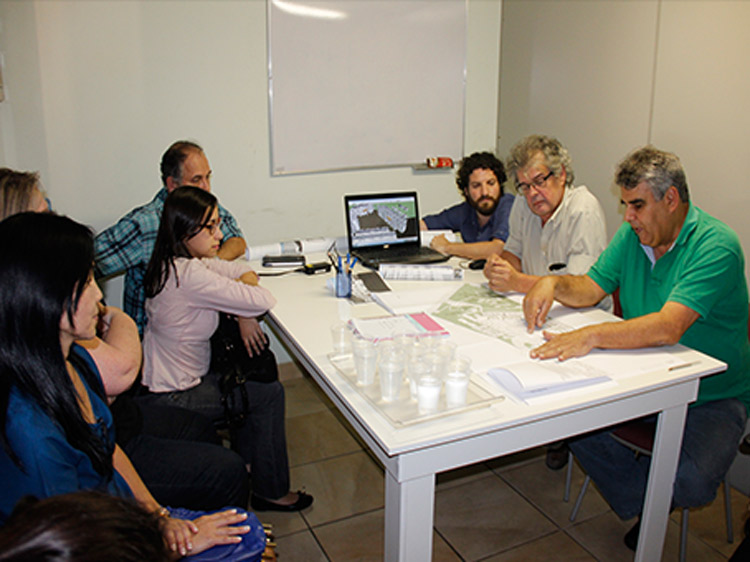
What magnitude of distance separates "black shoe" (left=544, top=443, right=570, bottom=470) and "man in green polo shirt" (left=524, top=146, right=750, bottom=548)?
533mm

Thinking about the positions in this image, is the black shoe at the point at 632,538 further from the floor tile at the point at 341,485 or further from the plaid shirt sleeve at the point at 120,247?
the plaid shirt sleeve at the point at 120,247

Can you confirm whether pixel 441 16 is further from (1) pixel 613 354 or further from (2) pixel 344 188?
(1) pixel 613 354

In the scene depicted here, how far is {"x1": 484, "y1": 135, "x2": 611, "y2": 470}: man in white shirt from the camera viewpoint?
89.7 inches

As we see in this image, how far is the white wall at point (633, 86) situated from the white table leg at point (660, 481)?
1864 mm

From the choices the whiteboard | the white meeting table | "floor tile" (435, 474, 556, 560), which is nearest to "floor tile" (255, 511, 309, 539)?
"floor tile" (435, 474, 556, 560)

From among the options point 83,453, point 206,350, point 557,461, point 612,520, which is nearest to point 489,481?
point 557,461

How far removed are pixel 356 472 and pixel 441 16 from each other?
2.63 metres

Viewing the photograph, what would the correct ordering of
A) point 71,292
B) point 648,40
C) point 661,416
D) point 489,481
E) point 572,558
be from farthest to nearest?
point 648,40
point 489,481
point 572,558
point 661,416
point 71,292

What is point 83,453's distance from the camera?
1153mm

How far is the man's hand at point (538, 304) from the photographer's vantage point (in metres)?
1.87

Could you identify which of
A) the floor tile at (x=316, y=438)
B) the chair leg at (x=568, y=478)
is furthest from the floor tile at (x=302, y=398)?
the chair leg at (x=568, y=478)

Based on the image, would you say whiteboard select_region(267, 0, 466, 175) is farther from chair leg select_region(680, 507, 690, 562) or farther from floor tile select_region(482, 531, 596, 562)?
chair leg select_region(680, 507, 690, 562)

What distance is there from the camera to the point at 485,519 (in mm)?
2186

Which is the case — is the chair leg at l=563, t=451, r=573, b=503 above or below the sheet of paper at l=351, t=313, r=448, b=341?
below
